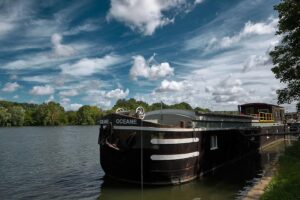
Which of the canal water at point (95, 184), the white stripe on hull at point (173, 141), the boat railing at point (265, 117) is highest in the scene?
the boat railing at point (265, 117)

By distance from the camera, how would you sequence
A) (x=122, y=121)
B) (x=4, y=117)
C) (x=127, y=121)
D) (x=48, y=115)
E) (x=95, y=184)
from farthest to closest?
(x=48, y=115)
(x=4, y=117)
(x=95, y=184)
(x=122, y=121)
(x=127, y=121)

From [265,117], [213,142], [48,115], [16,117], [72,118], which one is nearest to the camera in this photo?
[213,142]

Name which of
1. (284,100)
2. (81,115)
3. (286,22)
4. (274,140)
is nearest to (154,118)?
(284,100)

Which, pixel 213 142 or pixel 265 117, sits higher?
pixel 265 117

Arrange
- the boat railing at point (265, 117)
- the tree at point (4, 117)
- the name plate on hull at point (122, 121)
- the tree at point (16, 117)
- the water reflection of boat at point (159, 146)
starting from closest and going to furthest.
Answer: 1. the water reflection of boat at point (159, 146)
2. the name plate on hull at point (122, 121)
3. the boat railing at point (265, 117)
4. the tree at point (4, 117)
5. the tree at point (16, 117)

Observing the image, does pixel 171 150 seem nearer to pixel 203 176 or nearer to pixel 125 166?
pixel 125 166

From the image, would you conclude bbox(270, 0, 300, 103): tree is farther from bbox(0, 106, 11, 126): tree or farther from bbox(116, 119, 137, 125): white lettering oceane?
bbox(0, 106, 11, 126): tree

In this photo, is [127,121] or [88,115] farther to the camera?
[88,115]

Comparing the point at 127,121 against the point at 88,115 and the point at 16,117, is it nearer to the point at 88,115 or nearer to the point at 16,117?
the point at 16,117

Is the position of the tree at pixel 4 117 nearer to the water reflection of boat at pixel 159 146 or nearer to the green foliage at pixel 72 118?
the green foliage at pixel 72 118

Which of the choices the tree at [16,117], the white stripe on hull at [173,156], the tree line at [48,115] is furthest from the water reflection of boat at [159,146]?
the tree at [16,117]

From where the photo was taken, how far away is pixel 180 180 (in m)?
17.7

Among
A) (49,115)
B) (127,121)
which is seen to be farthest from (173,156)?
(49,115)

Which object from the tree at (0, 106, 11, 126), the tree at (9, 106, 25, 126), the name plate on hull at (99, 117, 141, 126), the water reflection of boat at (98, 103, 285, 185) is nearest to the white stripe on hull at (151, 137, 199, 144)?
the water reflection of boat at (98, 103, 285, 185)
